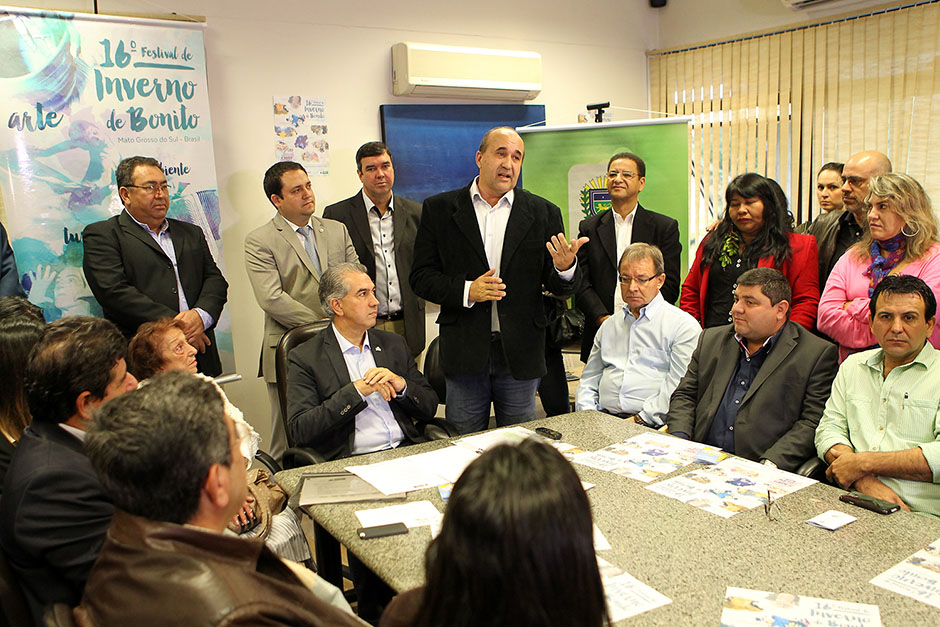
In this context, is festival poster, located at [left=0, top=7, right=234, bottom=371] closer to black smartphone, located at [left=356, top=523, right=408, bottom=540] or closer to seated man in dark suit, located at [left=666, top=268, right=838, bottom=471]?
black smartphone, located at [left=356, top=523, right=408, bottom=540]

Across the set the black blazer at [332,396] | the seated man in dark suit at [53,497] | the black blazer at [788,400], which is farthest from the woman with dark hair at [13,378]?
the black blazer at [788,400]

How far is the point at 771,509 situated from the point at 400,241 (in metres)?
2.89

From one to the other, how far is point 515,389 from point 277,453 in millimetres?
1685

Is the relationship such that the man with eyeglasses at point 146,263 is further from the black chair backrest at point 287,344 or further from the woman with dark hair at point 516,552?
the woman with dark hair at point 516,552

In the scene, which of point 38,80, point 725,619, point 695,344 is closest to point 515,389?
point 695,344

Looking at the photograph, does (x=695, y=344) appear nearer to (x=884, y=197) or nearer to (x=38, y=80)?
(x=884, y=197)

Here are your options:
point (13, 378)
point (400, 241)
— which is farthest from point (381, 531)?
point (400, 241)

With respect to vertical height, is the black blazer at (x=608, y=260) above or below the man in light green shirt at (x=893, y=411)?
above

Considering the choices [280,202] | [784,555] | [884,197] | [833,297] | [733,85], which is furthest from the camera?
[733,85]

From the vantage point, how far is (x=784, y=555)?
1701mm

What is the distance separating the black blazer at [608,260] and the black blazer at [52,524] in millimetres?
2778

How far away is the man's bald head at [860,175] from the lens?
359 cm

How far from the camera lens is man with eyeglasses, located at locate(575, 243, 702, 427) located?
3.21 meters

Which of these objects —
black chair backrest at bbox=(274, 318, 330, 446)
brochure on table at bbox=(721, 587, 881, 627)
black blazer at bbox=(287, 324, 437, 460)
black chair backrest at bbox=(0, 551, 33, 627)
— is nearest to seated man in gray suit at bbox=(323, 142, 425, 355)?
black chair backrest at bbox=(274, 318, 330, 446)
